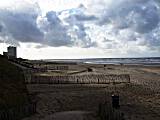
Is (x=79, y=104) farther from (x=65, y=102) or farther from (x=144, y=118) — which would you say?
(x=144, y=118)

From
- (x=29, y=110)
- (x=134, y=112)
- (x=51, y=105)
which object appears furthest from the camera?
(x=51, y=105)

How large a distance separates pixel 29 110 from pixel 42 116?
1231mm

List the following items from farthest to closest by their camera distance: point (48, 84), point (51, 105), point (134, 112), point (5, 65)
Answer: point (48, 84), point (5, 65), point (51, 105), point (134, 112)

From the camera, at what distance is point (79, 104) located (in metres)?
34.5

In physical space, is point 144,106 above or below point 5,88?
below

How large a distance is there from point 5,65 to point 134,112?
14402 mm

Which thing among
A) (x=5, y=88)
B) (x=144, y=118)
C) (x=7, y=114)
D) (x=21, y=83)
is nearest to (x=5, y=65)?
(x=21, y=83)

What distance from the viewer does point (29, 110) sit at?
27.5 meters

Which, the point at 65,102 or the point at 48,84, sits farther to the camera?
the point at 48,84

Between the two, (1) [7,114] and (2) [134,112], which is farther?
(2) [134,112]

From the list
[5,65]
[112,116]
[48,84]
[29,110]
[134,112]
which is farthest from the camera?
[48,84]

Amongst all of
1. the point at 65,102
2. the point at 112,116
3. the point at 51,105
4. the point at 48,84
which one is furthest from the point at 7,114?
the point at 48,84

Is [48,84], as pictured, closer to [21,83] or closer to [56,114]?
[21,83]

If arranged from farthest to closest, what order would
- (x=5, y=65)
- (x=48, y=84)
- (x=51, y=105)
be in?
(x=48, y=84) → (x=5, y=65) → (x=51, y=105)
